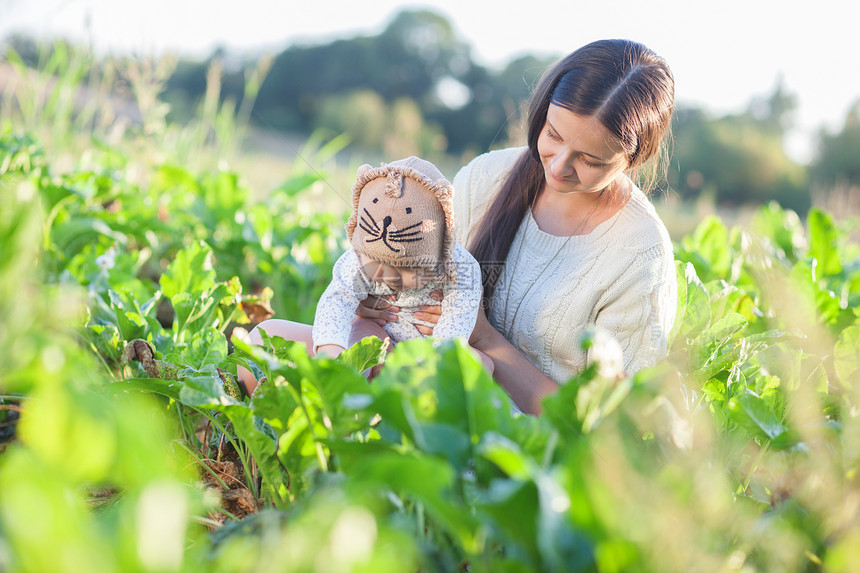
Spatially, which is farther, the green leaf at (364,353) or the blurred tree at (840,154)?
the blurred tree at (840,154)

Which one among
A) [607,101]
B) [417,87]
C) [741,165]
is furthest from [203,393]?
[741,165]

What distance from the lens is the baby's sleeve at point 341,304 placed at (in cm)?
166

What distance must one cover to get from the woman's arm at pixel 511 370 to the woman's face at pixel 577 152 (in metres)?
0.46

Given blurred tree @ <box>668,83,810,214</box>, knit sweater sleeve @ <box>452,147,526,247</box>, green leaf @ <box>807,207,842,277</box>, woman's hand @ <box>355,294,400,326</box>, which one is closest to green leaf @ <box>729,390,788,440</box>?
woman's hand @ <box>355,294,400,326</box>

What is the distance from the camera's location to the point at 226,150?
518 cm

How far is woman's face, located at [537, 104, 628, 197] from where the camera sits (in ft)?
5.81

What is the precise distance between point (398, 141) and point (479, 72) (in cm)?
346

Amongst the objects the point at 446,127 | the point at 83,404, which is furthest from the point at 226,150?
the point at 83,404

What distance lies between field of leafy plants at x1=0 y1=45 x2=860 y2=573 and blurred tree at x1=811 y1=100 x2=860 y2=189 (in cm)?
2023

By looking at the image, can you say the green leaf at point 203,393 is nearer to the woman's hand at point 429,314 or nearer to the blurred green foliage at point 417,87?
the woman's hand at point 429,314

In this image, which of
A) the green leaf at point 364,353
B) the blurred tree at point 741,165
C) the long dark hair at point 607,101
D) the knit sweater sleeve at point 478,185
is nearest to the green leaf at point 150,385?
the green leaf at point 364,353

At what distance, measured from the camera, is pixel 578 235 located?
2080 mm

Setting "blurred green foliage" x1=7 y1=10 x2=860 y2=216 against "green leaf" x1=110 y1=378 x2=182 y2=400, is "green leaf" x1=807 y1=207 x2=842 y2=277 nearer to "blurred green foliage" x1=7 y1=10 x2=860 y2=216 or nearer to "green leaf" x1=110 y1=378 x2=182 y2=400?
"green leaf" x1=110 y1=378 x2=182 y2=400

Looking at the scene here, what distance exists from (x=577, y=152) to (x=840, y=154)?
2145 cm
